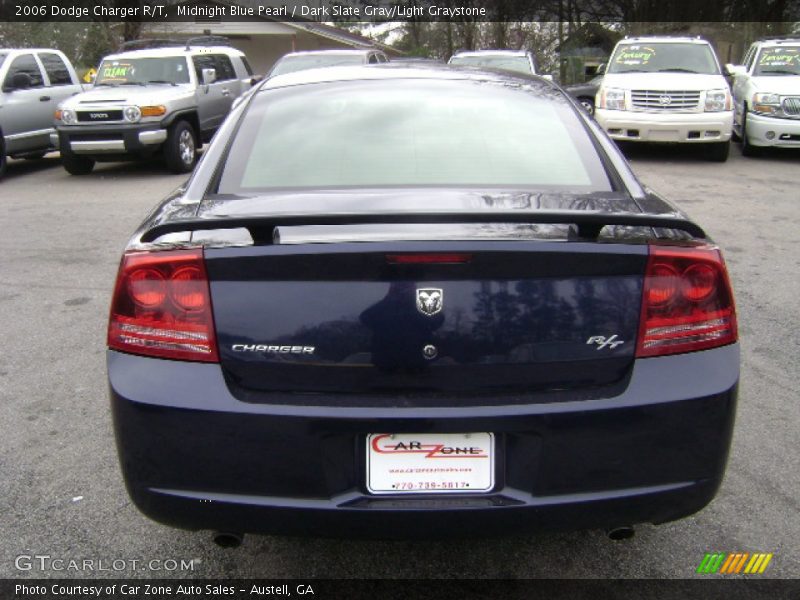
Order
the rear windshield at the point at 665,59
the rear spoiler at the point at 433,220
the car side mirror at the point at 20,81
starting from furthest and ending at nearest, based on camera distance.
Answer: the rear windshield at the point at 665,59 < the car side mirror at the point at 20,81 < the rear spoiler at the point at 433,220

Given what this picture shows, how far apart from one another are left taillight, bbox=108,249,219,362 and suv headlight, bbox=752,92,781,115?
11727 millimetres

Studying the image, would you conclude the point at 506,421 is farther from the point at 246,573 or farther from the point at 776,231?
the point at 776,231

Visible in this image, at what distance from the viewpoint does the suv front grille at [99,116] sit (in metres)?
11.1

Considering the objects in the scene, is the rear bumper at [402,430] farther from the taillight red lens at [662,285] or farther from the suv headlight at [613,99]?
the suv headlight at [613,99]

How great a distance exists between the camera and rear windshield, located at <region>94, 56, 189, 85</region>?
40.0 feet

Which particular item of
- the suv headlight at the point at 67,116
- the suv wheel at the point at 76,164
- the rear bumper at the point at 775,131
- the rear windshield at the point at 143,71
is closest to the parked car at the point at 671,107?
the rear bumper at the point at 775,131

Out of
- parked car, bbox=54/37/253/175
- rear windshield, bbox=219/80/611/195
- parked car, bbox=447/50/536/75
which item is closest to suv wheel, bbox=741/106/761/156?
parked car, bbox=447/50/536/75

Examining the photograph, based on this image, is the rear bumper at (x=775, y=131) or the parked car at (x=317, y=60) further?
the parked car at (x=317, y=60)

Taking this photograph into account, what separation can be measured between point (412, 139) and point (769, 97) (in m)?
10.7

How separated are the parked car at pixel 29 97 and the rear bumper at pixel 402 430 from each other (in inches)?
419

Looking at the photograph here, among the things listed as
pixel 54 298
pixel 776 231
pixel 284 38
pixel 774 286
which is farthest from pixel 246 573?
pixel 284 38

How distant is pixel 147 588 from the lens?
2689mm

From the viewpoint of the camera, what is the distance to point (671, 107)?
11.7 meters

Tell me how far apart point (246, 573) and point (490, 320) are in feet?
4.33
